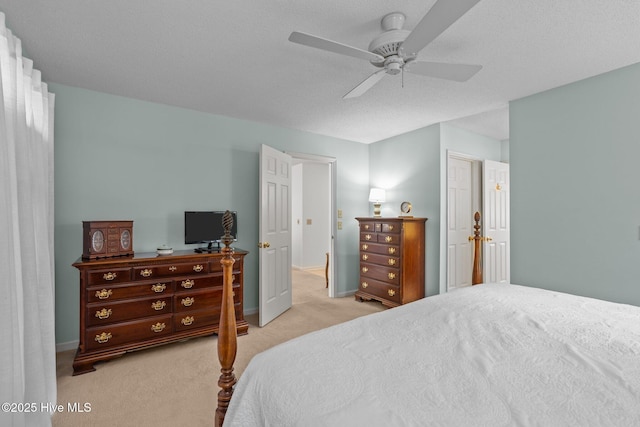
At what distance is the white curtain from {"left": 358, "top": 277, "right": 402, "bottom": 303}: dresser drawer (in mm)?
3346

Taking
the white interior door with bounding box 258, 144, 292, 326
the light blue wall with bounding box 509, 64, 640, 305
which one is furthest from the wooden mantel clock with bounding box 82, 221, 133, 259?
the light blue wall with bounding box 509, 64, 640, 305

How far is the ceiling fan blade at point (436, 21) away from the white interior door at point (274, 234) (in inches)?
84.9

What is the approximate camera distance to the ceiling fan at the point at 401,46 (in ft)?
4.73

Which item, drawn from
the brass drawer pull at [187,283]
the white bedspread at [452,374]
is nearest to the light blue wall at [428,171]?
the white bedspread at [452,374]

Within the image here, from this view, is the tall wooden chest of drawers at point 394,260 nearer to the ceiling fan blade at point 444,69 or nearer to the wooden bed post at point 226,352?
the ceiling fan blade at point 444,69

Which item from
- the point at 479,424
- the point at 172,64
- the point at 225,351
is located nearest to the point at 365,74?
the point at 172,64

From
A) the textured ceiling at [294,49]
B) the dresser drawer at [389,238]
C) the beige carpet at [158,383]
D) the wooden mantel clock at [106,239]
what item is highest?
the textured ceiling at [294,49]

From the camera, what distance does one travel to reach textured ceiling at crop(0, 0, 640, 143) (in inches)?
68.6

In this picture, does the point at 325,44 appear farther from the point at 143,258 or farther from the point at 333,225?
the point at 333,225

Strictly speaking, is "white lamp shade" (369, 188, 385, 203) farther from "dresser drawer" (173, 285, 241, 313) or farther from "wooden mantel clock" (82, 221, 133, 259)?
"wooden mantel clock" (82, 221, 133, 259)

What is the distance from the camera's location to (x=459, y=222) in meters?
4.38

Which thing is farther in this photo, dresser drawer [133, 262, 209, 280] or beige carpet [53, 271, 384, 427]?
dresser drawer [133, 262, 209, 280]

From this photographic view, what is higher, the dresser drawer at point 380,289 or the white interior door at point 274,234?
the white interior door at point 274,234

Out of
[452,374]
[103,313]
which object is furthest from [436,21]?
[103,313]
